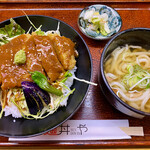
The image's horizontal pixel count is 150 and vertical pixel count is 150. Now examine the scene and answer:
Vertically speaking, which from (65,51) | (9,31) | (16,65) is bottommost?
(16,65)

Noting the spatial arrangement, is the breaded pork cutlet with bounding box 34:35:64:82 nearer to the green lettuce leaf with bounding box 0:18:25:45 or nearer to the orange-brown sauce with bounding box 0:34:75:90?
the orange-brown sauce with bounding box 0:34:75:90

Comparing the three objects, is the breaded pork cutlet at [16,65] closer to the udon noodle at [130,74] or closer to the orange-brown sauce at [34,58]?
the orange-brown sauce at [34,58]

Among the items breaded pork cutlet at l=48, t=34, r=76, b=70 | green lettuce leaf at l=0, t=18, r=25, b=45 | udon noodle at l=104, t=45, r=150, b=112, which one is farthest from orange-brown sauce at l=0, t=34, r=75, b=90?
udon noodle at l=104, t=45, r=150, b=112

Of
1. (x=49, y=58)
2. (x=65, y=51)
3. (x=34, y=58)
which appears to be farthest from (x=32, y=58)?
(x=65, y=51)

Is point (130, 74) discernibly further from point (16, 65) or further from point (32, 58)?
point (16, 65)

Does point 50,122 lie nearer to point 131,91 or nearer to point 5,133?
point 5,133

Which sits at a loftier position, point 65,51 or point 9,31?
point 9,31

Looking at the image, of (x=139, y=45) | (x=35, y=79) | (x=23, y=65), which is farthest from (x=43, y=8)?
(x=139, y=45)
